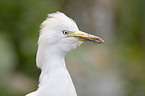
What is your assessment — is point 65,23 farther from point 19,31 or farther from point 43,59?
point 19,31

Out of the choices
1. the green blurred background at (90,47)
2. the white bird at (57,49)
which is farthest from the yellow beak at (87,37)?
the green blurred background at (90,47)

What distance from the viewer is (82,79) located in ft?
20.9

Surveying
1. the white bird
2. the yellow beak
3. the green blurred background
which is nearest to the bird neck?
the white bird

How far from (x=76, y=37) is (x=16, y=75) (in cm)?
355

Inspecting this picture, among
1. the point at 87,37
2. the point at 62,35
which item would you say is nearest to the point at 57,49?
the point at 62,35

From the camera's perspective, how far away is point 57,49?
326 centimetres

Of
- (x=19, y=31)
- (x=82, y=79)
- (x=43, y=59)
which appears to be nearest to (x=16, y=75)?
(x=19, y=31)

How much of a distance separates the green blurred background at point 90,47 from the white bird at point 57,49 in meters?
2.92

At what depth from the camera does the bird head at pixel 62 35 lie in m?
3.24

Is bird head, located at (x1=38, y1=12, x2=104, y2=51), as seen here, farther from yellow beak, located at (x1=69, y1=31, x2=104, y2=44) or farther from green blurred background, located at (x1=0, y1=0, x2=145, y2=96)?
green blurred background, located at (x1=0, y1=0, x2=145, y2=96)

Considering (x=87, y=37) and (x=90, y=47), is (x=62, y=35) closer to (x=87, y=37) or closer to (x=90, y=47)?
(x=87, y=37)

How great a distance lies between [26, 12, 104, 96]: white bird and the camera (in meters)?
3.23

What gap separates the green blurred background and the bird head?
2.98 m

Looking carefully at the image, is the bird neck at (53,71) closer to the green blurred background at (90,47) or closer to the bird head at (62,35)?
the bird head at (62,35)
